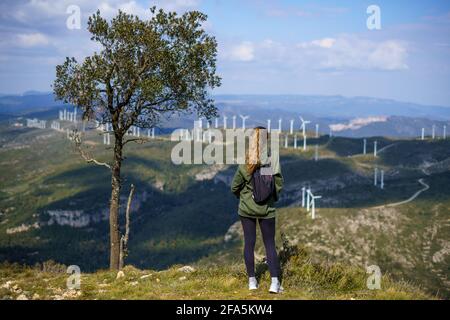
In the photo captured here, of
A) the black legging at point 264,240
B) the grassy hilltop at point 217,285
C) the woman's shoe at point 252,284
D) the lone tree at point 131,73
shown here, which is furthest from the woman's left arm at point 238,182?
the lone tree at point 131,73

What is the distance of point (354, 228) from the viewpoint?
169m

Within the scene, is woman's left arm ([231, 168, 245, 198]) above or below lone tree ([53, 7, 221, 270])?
below

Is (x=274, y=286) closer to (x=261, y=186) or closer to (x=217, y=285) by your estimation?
(x=217, y=285)

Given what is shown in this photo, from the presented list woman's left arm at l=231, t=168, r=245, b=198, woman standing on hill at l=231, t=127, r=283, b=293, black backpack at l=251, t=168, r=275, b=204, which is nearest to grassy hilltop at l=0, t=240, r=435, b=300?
woman standing on hill at l=231, t=127, r=283, b=293

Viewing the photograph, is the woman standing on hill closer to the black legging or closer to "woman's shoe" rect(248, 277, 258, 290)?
the black legging

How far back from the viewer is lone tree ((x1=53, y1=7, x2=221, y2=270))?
95.0 feet

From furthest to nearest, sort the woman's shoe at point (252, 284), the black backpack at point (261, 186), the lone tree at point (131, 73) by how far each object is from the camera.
Answer: the lone tree at point (131, 73), the woman's shoe at point (252, 284), the black backpack at point (261, 186)

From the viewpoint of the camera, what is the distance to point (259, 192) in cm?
1800

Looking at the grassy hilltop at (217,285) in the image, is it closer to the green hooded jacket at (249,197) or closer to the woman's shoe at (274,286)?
the woman's shoe at (274,286)

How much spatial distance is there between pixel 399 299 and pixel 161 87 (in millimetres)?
16102

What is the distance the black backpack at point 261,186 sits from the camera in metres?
18.0

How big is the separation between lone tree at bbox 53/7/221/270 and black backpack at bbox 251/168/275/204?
1189cm

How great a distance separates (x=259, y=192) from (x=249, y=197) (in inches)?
19.5
